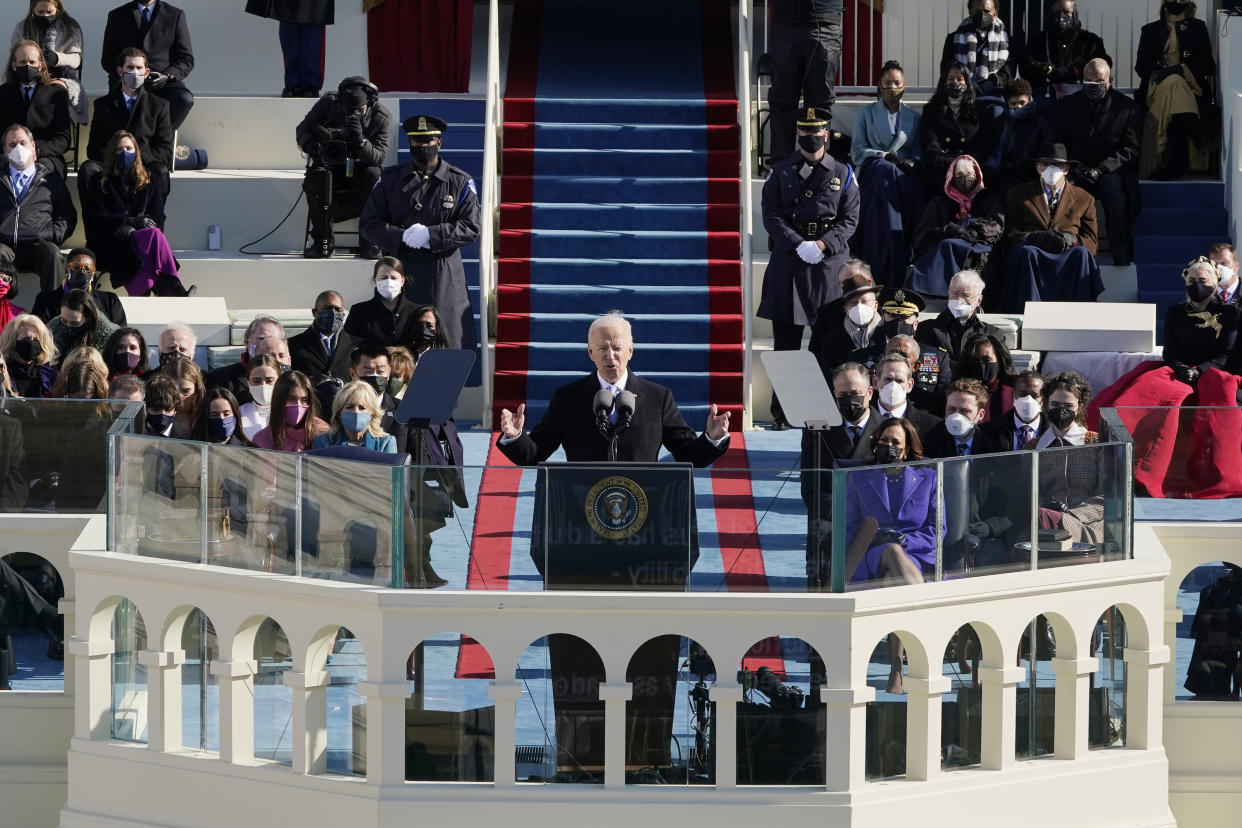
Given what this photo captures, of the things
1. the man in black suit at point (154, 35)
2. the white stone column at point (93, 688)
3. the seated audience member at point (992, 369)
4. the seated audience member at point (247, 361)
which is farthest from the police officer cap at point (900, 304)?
the man in black suit at point (154, 35)

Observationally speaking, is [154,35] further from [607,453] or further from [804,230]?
[607,453]

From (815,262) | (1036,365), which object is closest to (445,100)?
(815,262)

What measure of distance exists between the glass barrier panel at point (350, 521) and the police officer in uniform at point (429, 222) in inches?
198

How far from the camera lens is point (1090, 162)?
18953 millimetres

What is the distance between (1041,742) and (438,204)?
21.7 ft

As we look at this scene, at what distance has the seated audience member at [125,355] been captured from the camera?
1518 cm

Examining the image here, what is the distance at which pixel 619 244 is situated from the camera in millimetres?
18984

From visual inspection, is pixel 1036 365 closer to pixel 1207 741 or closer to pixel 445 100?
pixel 1207 741

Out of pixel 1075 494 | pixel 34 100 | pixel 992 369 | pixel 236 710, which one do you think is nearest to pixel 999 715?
pixel 1075 494

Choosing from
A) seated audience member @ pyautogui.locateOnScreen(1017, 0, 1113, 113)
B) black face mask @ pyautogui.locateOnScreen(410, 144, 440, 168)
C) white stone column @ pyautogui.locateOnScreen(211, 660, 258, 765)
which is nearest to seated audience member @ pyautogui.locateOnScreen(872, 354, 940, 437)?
white stone column @ pyautogui.locateOnScreen(211, 660, 258, 765)

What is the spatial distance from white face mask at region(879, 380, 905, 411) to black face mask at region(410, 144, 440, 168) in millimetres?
4951

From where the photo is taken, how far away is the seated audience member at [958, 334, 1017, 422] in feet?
49.2

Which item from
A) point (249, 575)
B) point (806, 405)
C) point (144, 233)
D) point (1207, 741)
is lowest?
point (1207, 741)

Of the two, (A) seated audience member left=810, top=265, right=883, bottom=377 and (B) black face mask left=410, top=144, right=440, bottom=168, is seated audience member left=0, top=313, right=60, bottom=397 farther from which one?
(A) seated audience member left=810, top=265, right=883, bottom=377
